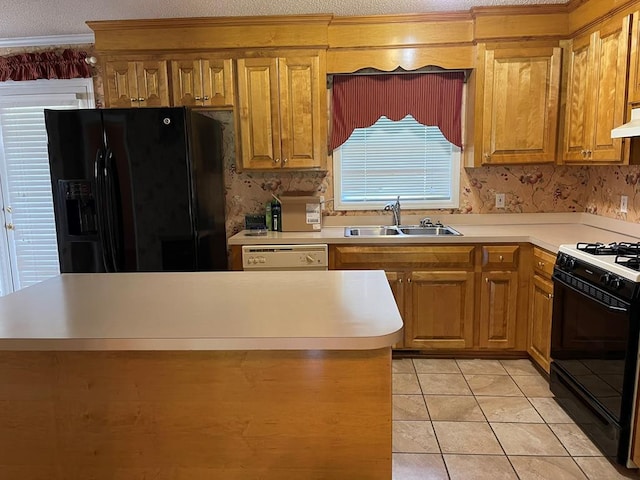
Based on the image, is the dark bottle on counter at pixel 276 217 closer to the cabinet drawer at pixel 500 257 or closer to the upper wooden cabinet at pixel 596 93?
the cabinet drawer at pixel 500 257

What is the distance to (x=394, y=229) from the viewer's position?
3.65 metres

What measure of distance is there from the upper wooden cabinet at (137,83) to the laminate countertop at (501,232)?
121cm

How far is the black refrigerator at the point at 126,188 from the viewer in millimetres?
2918

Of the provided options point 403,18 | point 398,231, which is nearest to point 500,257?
point 398,231

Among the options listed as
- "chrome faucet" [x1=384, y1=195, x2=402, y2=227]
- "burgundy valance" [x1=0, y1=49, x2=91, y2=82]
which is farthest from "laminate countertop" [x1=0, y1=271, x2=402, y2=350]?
"burgundy valance" [x1=0, y1=49, x2=91, y2=82]

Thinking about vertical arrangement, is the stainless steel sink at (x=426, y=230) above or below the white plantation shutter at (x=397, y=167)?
below

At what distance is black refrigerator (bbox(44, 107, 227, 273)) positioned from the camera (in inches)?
115

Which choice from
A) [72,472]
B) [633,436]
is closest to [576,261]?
[633,436]

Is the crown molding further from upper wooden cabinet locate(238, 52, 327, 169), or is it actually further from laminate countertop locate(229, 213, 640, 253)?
laminate countertop locate(229, 213, 640, 253)

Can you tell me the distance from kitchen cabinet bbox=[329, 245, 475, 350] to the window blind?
2.55 m

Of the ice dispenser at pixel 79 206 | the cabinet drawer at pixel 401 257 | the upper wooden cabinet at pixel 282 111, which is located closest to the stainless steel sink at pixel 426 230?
the cabinet drawer at pixel 401 257

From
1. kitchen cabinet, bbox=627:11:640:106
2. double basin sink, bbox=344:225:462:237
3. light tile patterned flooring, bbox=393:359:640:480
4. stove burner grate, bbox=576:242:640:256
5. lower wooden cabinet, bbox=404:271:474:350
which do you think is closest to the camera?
light tile patterned flooring, bbox=393:359:640:480

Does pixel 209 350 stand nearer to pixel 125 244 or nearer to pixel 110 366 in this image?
pixel 110 366

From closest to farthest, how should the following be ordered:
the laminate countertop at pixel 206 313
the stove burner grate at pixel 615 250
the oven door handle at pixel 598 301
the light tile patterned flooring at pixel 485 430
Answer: the laminate countertop at pixel 206 313, the oven door handle at pixel 598 301, the light tile patterned flooring at pixel 485 430, the stove burner grate at pixel 615 250
